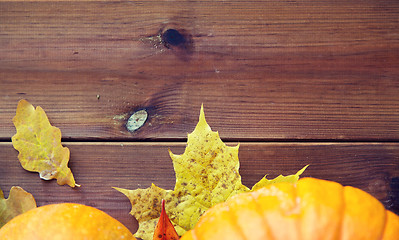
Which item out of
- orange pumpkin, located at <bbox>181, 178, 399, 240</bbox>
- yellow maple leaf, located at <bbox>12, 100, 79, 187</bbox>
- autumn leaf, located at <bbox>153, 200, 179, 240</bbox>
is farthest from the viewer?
yellow maple leaf, located at <bbox>12, 100, 79, 187</bbox>

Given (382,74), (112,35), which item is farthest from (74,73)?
(382,74)

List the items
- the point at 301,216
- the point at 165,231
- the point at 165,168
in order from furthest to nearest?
the point at 165,168 → the point at 165,231 → the point at 301,216

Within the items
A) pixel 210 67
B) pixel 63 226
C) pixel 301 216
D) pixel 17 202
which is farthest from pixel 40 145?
pixel 301 216

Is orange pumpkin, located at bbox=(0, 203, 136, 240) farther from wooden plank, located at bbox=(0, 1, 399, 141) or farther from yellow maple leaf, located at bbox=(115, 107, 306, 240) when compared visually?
wooden plank, located at bbox=(0, 1, 399, 141)

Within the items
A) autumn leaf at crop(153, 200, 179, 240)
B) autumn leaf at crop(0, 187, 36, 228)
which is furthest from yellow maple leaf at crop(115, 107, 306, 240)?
autumn leaf at crop(0, 187, 36, 228)

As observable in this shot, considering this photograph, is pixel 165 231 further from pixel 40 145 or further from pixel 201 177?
pixel 40 145

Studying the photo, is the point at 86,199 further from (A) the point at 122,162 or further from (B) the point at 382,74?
(B) the point at 382,74

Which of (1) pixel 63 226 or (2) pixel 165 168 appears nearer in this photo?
(1) pixel 63 226
